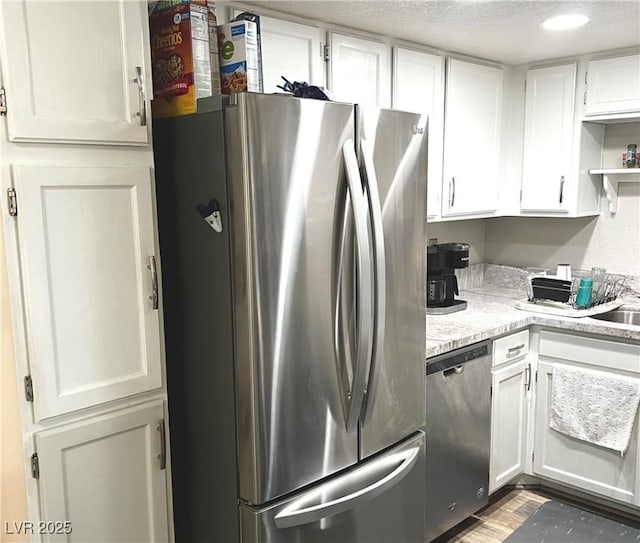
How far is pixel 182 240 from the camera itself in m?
1.80

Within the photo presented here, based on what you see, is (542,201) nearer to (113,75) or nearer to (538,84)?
(538,84)

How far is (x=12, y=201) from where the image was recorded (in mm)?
1421

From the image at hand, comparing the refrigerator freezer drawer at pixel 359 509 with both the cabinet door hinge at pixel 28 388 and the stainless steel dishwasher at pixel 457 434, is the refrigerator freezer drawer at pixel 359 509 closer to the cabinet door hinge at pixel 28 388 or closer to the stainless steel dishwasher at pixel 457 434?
the stainless steel dishwasher at pixel 457 434

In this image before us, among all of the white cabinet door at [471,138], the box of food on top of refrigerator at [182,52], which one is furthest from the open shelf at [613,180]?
the box of food on top of refrigerator at [182,52]

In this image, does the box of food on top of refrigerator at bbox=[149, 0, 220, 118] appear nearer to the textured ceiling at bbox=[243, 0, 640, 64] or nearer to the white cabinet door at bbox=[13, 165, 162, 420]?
the white cabinet door at bbox=[13, 165, 162, 420]

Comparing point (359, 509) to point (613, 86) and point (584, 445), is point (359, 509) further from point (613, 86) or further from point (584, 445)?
point (613, 86)

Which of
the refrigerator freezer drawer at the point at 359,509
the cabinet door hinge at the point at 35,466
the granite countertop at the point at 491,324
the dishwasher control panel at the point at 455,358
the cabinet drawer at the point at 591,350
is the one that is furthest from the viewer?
the cabinet drawer at the point at 591,350

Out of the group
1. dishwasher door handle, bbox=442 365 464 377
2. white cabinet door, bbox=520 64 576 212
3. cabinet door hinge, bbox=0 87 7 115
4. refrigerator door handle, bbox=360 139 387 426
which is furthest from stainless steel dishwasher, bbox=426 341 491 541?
cabinet door hinge, bbox=0 87 7 115

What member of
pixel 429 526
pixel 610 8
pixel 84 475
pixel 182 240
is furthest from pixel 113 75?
pixel 429 526

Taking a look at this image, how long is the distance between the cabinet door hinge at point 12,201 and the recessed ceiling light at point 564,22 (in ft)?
6.87

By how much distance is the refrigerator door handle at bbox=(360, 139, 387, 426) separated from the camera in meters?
1.76

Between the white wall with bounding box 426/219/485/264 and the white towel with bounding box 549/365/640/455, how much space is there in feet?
3.29

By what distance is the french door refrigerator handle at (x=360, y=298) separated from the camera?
1705 millimetres

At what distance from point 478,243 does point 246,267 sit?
8.56ft
